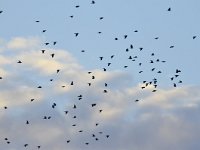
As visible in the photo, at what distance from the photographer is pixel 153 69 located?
10444 centimetres

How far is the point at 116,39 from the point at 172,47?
11.0 meters

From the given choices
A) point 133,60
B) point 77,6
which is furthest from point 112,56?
point 77,6

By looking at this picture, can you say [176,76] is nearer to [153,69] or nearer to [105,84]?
[153,69]

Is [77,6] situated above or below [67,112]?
above

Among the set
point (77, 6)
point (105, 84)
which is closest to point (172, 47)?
point (105, 84)

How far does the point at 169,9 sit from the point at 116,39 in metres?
9.56

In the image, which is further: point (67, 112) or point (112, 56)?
point (67, 112)

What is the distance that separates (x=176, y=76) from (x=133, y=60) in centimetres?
983

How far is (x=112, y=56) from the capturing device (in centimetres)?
10081

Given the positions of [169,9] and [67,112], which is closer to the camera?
[169,9]

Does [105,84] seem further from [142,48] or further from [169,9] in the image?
[169,9]

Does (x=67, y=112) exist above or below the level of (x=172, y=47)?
below

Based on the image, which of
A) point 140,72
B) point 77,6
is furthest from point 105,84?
point 77,6

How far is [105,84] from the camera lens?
357ft
